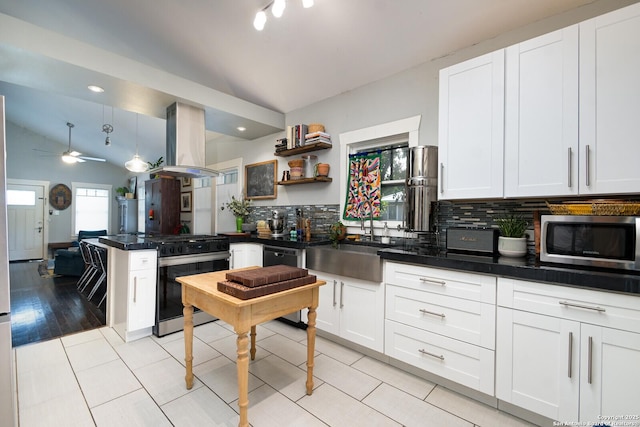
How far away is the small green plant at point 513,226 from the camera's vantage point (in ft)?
6.43

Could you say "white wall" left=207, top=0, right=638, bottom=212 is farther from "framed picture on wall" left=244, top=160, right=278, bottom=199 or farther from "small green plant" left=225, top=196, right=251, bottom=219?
"small green plant" left=225, top=196, right=251, bottom=219

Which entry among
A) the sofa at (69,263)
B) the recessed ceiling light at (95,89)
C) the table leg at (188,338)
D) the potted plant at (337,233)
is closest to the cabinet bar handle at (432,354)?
the potted plant at (337,233)

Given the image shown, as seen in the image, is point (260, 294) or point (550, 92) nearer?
point (260, 294)

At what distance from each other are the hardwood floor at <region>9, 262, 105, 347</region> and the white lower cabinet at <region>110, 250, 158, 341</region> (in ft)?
Result: 2.23

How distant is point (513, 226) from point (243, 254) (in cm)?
275

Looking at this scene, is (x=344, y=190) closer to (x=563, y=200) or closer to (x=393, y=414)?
(x=563, y=200)

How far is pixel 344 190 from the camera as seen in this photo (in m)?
3.22

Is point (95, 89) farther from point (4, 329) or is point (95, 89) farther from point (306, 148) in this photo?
point (4, 329)

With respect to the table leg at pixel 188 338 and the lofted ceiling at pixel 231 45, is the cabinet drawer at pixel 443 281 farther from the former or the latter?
the lofted ceiling at pixel 231 45

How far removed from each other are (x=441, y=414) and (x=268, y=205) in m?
3.21

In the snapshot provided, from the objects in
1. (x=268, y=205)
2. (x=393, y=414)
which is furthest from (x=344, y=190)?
(x=393, y=414)

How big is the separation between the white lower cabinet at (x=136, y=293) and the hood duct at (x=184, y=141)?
3.42 feet

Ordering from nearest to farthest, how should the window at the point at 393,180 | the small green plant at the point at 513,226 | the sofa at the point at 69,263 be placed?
the small green plant at the point at 513,226 < the window at the point at 393,180 < the sofa at the point at 69,263

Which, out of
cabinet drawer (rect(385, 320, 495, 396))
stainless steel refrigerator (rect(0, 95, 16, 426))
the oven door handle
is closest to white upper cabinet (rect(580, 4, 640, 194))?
cabinet drawer (rect(385, 320, 495, 396))
